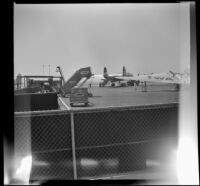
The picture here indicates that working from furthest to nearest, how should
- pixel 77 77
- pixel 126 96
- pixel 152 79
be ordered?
1. pixel 126 96
2. pixel 152 79
3. pixel 77 77

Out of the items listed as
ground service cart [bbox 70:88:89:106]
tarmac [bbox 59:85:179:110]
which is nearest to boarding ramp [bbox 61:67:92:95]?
ground service cart [bbox 70:88:89:106]

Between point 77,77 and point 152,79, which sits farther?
point 152,79

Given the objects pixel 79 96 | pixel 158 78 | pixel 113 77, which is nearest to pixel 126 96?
pixel 113 77

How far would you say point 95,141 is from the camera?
8.81 ft

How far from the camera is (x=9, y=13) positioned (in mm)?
1604

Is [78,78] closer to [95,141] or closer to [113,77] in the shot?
[113,77]

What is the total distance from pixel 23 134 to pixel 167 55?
195cm

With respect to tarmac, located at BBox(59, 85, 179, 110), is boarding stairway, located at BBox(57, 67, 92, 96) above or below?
above

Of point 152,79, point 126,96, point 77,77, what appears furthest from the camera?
point 126,96

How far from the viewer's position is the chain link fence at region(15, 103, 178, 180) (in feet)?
7.36

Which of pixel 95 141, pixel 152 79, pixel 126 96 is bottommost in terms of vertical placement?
pixel 95 141

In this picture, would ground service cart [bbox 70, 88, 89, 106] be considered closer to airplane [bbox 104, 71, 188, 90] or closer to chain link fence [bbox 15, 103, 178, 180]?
chain link fence [bbox 15, 103, 178, 180]

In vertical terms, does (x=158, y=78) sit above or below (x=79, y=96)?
above

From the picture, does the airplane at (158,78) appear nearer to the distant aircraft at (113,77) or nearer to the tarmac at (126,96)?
the distant aircraft at (113,77)
